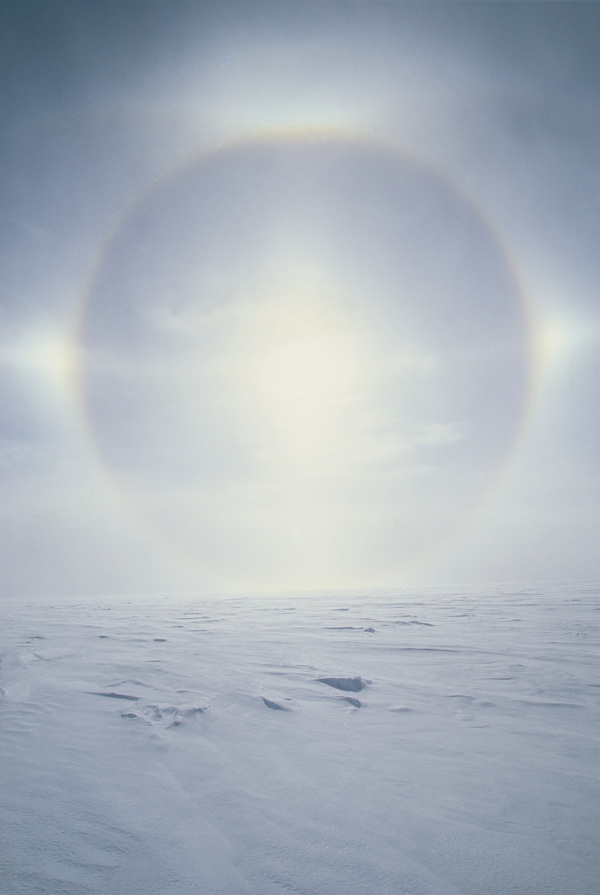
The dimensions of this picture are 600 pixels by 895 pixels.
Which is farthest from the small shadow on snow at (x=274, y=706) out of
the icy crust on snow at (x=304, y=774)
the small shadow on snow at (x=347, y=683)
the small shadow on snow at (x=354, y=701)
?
the small shadow on snow at (x=347, y=683)

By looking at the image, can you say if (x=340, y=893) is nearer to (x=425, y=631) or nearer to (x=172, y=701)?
(x=172, y=701)

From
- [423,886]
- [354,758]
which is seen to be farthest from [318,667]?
[423,886]

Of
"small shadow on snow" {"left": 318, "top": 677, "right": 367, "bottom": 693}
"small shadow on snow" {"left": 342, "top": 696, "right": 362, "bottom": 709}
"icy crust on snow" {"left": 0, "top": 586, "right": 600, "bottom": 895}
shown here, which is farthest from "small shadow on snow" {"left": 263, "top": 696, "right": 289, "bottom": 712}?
"small shadow on snow" {"left": 318, "top": 677, "right": 367, "bottom": 693}

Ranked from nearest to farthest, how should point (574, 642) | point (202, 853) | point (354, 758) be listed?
point (202, 853)
point (354, 758)
point (574, 642)

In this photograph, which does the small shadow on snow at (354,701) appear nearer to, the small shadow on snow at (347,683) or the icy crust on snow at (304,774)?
the icy crust on snow at (304,774)

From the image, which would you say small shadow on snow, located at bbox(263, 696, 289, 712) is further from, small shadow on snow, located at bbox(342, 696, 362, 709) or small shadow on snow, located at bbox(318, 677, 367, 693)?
small shadow on snow, located at bbox(318, 677, 367, 693)

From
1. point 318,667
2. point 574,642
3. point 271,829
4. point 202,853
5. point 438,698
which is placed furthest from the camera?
point 574,642

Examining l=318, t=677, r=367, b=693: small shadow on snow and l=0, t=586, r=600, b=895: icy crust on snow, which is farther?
l=318, t=677, r=367, b=693: small shadow on snow

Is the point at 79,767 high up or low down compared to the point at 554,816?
down

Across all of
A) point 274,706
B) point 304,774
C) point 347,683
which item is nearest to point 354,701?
point 347,683
